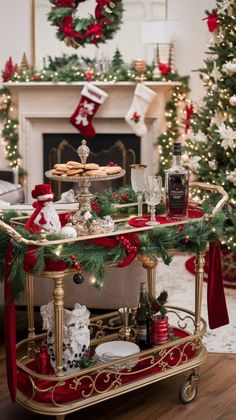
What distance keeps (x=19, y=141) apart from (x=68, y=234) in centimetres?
422

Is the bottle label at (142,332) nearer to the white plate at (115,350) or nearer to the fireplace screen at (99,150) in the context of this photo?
the white plate at (115,350)

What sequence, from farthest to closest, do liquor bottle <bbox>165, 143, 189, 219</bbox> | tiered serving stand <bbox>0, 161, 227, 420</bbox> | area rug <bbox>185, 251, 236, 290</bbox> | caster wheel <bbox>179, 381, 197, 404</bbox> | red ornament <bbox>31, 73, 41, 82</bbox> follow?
red ornament <bbox>31, 73, 41, 82</bbox>
area rug <bbox>185, 251, 236, 290</bbox>
caster wheel <bbox>179, 381, 197, 404</bbox>
liquor bottle <bbox>165, 143, 189, 219</bbox>
tiered serving stand <bbox>0, 161, 227, 420</bbox>

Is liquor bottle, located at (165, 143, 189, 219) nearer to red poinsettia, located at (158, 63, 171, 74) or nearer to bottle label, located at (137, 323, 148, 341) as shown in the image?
bottle label, located at (137, 323, 148, 341)

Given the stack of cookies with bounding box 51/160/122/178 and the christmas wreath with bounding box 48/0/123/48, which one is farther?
the christmas wreath with bounding box 48/0/123/48

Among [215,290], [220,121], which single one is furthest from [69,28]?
[215,290]

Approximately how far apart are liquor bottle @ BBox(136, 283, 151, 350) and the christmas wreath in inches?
142

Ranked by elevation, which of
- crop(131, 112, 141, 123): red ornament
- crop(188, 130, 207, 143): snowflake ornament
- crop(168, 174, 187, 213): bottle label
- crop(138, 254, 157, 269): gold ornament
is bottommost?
crop(138, 254, 157, 269): gold ornament

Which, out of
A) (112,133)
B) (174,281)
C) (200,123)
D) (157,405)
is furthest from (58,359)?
(112,133)

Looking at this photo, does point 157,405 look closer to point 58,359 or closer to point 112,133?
point 58,359

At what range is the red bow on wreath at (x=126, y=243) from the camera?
2938mm

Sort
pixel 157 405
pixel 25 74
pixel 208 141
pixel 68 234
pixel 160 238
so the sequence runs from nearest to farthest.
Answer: pixel 68 234 → pixel 160 238 → pixel 157 405 → pixel 208 141 → pixel 25 74

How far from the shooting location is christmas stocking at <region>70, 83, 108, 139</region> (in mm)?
6590

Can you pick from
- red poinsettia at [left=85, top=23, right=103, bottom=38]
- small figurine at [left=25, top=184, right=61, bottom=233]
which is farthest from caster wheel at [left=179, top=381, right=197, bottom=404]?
red poinsettia at [left=85, top=23, right=103, bottom=38]

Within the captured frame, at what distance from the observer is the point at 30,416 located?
3256 millimetres
